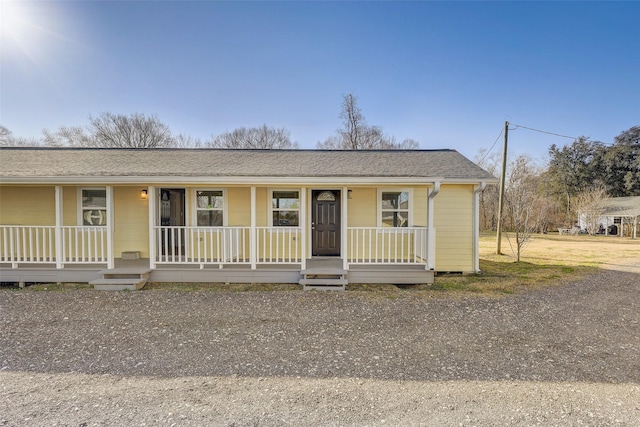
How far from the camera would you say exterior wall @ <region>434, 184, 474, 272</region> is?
315 inches

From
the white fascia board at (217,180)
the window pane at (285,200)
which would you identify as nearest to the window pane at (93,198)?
the white fascia board at (217,180)

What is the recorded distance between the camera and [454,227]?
318 inches

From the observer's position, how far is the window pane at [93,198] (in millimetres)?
7824

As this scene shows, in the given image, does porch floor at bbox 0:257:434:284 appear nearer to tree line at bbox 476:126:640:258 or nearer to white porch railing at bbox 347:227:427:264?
white porch railing at bbox 347:227:427:264

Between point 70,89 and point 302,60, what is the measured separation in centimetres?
1169

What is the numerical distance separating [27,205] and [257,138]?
25723mm

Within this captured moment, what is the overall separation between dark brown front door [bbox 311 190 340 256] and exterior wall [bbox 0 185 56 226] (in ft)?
23.1

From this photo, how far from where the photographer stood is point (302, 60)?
14.6 meters

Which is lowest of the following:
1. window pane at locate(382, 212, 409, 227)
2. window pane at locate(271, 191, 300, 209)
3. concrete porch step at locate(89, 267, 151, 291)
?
Result: concrete porch step at locate(89, 267, 151, 291)

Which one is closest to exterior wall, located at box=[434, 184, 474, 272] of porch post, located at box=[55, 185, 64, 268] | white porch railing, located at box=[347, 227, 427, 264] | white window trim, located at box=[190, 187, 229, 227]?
white porch railing, located at box=[347, 227, 427, 264]

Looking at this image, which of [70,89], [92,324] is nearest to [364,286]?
[92,324]

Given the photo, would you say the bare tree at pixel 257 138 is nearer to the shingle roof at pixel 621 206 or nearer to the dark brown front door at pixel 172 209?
the dark brown front door at pixel 172 209

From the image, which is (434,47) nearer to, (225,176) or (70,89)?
(225,176)

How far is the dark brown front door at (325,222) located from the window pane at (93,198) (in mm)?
5643
